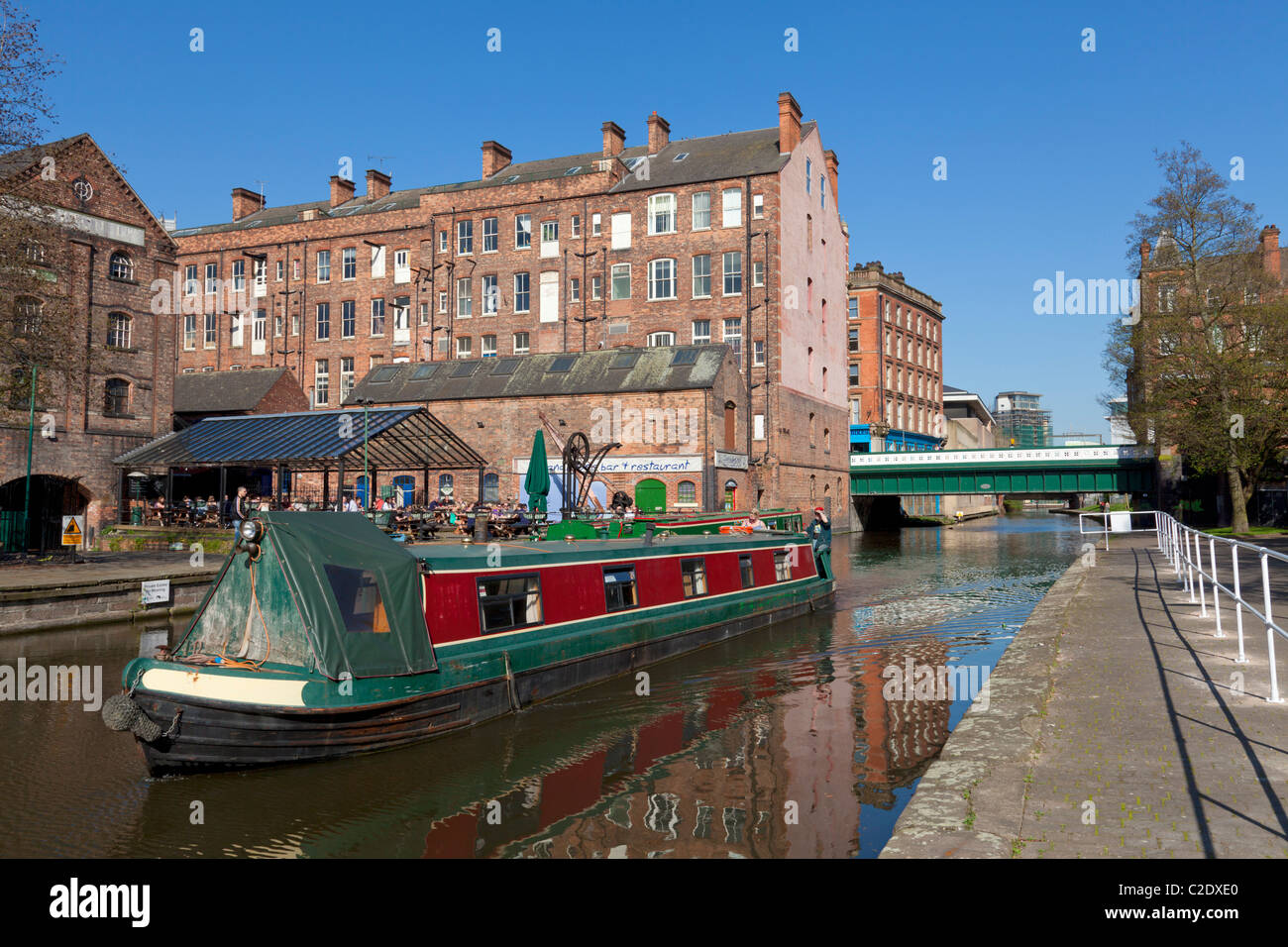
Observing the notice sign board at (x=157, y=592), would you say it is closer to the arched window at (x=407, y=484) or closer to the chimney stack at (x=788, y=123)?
the arched window at (x=407, y=484)

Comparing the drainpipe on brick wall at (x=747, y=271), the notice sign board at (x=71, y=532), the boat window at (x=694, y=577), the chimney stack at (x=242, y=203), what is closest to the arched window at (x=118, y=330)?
the notice sign board at (x=71, y=532)

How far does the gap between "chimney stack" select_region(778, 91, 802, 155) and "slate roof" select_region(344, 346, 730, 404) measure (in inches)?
527

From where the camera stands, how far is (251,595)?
954 centimetres

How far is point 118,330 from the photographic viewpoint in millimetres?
29938

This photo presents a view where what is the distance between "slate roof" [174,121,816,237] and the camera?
4484 cm

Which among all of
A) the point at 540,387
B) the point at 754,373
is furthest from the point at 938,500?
the point at 540,387

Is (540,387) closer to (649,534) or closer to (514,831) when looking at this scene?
(649,534)

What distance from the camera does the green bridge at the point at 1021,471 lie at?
45.8 metres

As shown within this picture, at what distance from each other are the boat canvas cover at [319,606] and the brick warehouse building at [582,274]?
1089 inches

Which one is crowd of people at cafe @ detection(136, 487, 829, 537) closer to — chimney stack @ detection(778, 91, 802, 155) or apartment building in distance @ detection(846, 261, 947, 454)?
chimney stack @ detection(778, 91, 802, 155)

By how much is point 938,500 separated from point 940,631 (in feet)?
175

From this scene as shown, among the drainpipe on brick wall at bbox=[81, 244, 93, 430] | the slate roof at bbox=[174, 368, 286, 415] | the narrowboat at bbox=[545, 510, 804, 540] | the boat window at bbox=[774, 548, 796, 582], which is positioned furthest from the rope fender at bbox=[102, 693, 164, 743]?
the slate roof at bbox=[174, 368, 286, 415]

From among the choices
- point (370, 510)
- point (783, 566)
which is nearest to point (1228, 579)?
point (783, 566)

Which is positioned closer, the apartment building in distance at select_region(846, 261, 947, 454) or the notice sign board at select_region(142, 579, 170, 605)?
the notice sign board at select_region(142, 579, 170, 605)
